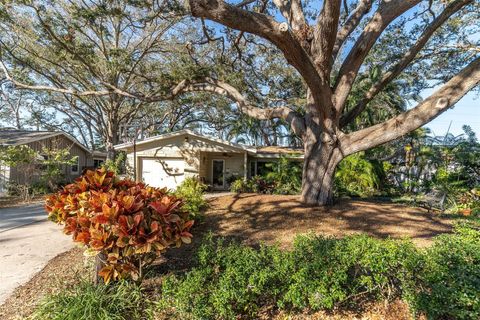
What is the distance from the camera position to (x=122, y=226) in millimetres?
2789

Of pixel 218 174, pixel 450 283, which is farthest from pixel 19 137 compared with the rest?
pixel 450 283

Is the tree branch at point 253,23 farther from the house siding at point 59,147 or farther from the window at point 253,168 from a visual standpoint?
the house siding at point 59,147

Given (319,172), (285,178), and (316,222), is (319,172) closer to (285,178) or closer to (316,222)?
(316,222)

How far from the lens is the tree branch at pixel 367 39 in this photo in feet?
19.5

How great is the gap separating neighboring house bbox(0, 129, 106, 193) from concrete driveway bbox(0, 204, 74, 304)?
7.26 m

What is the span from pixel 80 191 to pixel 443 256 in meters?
4.22

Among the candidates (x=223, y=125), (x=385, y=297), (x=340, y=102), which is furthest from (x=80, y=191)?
(x=223, y=125)

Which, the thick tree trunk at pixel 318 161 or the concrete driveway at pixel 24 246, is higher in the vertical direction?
the thick tree trunk at pixel 318 161

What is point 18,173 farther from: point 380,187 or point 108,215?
point 380,187

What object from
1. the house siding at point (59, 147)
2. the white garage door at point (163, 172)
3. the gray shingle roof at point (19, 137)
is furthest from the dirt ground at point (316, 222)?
the gray shingle roof at point (19, 137)

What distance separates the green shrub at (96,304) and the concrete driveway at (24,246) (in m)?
0.93

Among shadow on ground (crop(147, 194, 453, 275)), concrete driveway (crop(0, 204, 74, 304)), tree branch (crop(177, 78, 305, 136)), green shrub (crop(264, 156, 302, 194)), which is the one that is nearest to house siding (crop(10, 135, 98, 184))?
concrete driveway (crop(0, 204, 74, 304))

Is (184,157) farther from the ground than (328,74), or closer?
closer

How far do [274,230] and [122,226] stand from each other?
361 centimetres
